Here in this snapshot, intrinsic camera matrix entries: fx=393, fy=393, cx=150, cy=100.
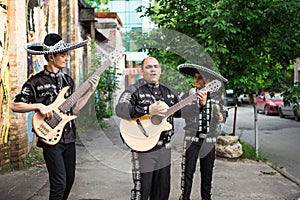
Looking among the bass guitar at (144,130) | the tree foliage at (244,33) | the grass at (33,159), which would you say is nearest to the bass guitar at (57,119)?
the bass guitar at (144,130)

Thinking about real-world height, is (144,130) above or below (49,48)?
below

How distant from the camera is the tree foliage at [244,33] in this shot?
7125 millimetres

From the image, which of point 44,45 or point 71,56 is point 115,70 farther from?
point 44,45

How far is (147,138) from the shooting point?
12.5 ft

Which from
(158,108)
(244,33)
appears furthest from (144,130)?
(244,33)

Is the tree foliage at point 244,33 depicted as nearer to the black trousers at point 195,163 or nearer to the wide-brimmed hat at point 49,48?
the black trousers at point 195,163

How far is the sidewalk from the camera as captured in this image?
5.30 m

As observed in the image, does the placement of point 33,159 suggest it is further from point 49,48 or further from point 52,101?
point 49,48

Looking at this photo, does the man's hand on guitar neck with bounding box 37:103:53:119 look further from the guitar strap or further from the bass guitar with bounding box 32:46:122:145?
the guitar strap

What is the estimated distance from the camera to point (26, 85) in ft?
12.1

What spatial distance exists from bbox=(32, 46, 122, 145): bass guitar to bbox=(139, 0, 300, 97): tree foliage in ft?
12.4

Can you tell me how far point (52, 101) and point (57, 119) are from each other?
18 centimetres

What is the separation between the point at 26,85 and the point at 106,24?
45.3 feet

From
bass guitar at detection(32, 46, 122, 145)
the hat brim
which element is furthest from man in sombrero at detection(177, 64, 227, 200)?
the hat brim
